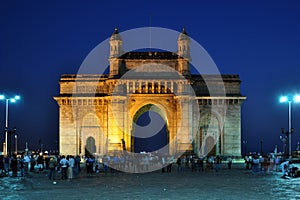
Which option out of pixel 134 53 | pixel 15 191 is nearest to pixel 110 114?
pixel 134 53

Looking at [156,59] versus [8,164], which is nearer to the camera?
[8,164]

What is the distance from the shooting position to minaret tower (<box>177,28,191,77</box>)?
62.8m

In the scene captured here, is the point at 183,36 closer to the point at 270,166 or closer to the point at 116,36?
the point at 116,36

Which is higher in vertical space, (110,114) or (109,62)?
(109,62)

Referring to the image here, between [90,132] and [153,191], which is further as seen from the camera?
[90,132]

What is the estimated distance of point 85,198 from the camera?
2053cm

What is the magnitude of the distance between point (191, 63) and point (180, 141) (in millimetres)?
9964

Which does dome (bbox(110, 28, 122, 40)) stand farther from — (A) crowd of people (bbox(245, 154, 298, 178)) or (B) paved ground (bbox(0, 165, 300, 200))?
(B) paved ground (bbox(0, 165, 300, 200))

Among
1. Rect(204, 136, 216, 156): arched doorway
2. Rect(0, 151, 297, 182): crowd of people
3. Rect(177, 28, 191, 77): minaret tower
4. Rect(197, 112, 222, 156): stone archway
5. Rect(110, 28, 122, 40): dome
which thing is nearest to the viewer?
Rect(0, 151, 297, 182): crowd of people

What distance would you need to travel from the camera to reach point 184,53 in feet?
210

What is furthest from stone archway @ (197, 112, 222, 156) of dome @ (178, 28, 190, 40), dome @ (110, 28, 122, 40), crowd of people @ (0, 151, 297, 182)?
crowd of people @ (0, 151, 297, 182)

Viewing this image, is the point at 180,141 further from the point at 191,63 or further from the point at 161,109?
the point at 191,63

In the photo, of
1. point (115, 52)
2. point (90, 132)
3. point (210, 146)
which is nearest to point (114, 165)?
point (90, 132)

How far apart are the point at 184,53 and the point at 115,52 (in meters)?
8.29
